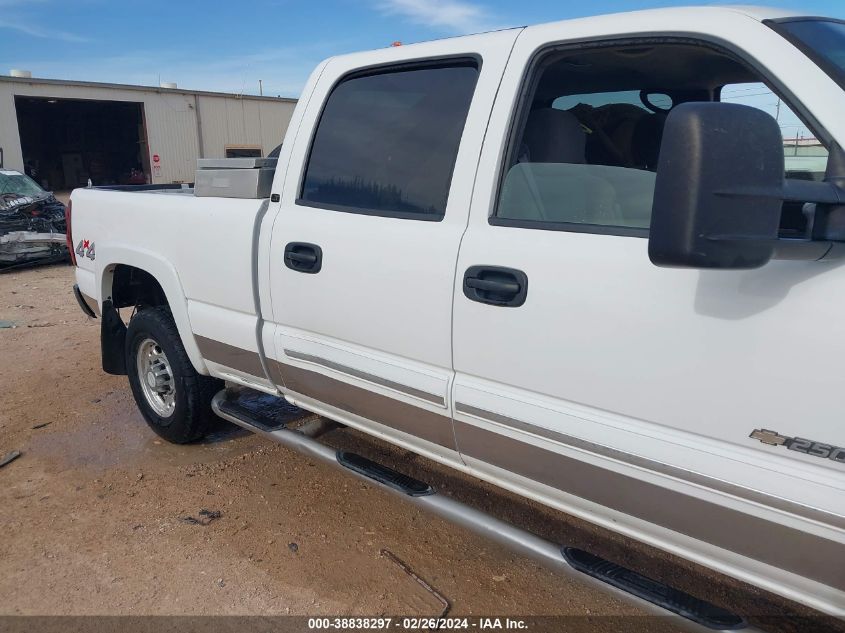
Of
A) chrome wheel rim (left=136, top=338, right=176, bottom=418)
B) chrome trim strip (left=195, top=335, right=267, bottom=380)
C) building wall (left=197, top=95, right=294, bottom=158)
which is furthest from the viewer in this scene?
building wall (left=197, top=95, right=294, bottom=158)

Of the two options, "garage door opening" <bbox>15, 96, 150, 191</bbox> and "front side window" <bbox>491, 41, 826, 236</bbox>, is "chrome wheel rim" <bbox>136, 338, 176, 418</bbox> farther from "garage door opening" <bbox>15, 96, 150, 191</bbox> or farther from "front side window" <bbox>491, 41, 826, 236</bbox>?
"garage door opening" <bbox>15, 96, 150, 191</bbox>

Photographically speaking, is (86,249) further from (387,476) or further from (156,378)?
(387,476)

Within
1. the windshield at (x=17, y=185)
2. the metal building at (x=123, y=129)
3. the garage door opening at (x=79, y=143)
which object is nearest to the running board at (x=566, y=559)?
the windshield at (x=17, y=185)

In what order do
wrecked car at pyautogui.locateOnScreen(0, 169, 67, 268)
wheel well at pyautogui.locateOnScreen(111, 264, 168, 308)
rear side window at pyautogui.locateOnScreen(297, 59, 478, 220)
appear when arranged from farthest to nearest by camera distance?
wrecked car at pyautogui.locateOnScreen(0, 169, 67, 268), wheel well at pyautogui.locateOnScreen(111, 264, 168, 308), rear side window at pyautogui.locateOnScreen(297, 59, 478, 220)

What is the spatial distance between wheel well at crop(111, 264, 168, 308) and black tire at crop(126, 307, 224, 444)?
0.23 meters

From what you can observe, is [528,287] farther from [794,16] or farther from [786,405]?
[794,16]

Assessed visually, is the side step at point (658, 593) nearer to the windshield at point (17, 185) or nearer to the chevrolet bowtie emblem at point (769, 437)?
the chevrolet bowtie emblem at point (769, 437)

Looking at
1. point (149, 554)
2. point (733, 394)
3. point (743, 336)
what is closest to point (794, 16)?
point (743, 336)

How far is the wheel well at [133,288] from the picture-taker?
427 cm

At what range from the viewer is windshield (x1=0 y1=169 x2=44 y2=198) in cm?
1165

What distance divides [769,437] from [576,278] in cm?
67

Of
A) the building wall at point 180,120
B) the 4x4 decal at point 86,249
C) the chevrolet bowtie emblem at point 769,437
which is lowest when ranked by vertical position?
the chevrolet bowtie emblem at point 769,437

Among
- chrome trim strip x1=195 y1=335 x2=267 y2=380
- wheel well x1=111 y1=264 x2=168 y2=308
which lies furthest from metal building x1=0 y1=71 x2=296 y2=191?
chrome trim strip x1=195 y1=335 x2=267 y2=380

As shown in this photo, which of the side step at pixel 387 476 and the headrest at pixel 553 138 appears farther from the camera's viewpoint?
the side step at pixel 387 476
